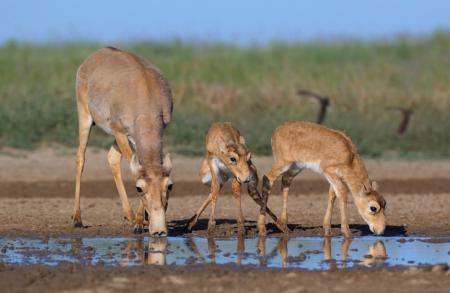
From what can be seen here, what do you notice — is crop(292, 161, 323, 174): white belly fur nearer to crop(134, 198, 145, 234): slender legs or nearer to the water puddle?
the water puddle

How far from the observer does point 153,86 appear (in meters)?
13.1

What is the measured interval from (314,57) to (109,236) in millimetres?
19159

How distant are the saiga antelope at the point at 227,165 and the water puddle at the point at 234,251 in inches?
19.8

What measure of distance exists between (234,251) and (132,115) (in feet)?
6.71

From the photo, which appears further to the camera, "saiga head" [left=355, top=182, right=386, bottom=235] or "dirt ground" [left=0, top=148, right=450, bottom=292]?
"saiga head" [left=355, top=182, right=386, bottom=235]

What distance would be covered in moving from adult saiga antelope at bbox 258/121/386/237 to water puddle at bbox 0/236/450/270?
0.29m

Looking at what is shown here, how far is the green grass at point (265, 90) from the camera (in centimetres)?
2180

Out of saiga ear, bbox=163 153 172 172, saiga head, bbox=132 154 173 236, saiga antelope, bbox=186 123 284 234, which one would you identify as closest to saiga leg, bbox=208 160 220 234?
saiga antelope, bbox=186 123 284 234

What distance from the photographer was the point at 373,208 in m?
12.5

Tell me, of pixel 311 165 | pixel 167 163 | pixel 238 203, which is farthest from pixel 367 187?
pixel 167 163

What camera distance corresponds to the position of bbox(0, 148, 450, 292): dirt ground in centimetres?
963

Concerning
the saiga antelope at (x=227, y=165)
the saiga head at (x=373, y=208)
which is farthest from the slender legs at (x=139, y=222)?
the saiga head at (x=373, y=208)

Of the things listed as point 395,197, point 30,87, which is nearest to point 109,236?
point 395,197

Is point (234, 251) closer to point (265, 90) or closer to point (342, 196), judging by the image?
point (342, 196)
